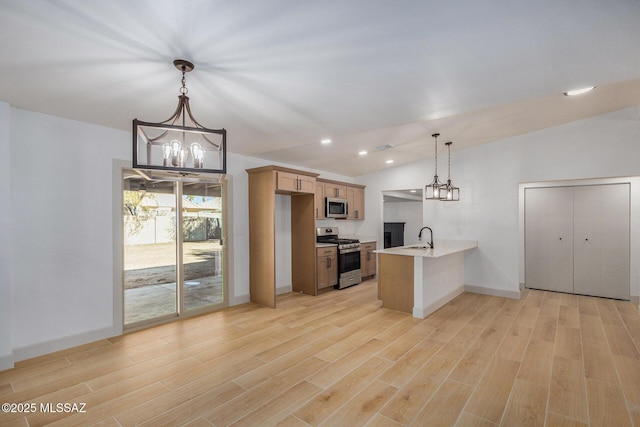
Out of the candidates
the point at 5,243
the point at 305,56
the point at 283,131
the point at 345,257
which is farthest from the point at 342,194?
the point at 5,243

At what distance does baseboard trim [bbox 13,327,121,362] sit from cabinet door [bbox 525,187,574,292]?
713 centimetres

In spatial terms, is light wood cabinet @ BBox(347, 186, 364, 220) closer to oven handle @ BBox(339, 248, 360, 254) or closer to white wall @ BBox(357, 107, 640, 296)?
oven handle @ BBox(339, 248, 360, 254)

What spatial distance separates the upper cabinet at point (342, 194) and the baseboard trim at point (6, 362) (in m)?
4.39

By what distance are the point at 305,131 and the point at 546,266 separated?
18.0 ft

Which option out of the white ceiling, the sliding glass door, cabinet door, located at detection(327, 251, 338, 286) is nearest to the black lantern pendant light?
the white ceiling

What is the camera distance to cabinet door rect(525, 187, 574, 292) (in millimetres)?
5453

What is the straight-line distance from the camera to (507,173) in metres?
5.23

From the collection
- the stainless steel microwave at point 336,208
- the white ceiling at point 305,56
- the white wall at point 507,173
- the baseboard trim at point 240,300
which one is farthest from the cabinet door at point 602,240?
the baseboard trim at point 240,300

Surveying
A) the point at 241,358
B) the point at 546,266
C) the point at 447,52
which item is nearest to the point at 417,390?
the point at 241,358

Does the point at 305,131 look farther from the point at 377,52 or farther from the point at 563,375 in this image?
the point at 563,375

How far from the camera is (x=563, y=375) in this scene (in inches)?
102

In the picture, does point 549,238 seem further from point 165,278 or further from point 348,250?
point 165,278

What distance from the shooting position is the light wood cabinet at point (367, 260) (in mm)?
6399

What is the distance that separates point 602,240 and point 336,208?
190 inches
